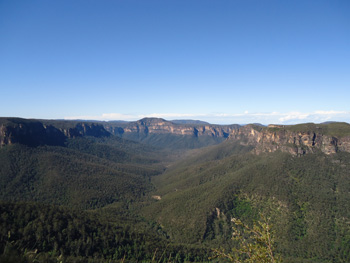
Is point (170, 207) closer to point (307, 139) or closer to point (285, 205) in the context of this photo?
point (285, 205)

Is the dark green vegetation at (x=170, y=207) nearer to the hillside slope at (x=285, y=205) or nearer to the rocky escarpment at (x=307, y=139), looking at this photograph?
the hillside slope at (x=285, y=205)

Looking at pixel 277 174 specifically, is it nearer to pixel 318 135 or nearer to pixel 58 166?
pixel 318 135

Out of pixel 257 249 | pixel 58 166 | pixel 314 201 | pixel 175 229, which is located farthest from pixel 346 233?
pixel 58 166

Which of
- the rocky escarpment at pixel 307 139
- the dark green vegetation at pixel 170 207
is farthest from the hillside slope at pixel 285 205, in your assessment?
the rocky escarpment at pixel 307 139

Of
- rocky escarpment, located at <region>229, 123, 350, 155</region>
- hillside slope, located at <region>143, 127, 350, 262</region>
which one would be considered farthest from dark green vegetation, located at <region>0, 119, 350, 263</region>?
rocky escarpment, located at <region>229, 123, 350, 155</region>

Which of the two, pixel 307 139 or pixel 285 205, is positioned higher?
pixel 307 139

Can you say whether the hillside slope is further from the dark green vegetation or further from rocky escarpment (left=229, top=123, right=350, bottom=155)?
rocky escarpment (left=229, top=123, right=350, bottom=155)

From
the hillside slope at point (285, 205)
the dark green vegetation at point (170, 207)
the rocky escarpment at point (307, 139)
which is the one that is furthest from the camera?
the rocky escarpment at point (307, 139)

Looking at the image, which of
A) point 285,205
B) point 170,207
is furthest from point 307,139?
point 170,207
